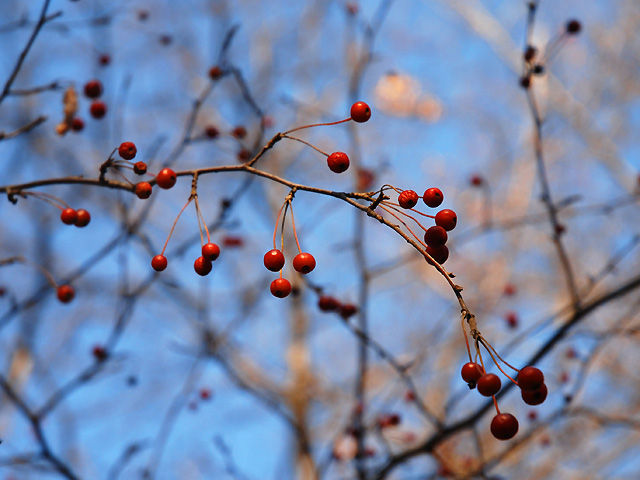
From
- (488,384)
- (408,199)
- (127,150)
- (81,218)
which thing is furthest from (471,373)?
(81,218)

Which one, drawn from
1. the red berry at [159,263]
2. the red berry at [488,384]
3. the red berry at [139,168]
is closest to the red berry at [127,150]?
the red berry at [139,168]

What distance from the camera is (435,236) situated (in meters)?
1.48

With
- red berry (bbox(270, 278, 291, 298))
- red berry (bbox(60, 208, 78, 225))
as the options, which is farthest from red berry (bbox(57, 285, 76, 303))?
red berry (bbox(270, 278, 291, 298))

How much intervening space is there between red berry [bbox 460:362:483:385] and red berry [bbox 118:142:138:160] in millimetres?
1085

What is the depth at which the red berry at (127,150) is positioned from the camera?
164 centimetres

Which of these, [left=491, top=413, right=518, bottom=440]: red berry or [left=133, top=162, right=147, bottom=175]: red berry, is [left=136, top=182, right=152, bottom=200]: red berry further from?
[left=491, top=413, right=518, bottom=440]: red berry

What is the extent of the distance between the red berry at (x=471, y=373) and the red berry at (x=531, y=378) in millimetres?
111

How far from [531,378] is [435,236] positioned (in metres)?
0.41

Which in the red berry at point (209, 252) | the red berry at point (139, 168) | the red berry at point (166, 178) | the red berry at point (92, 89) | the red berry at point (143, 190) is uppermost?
the red berry at point (92, 89)

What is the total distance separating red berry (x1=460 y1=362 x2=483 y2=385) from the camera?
1370mm

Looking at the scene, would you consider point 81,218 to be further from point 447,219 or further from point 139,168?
point 447,219

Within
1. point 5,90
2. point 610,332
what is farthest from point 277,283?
point 610,332

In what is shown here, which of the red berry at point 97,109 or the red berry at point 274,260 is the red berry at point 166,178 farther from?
the red berry at point 97,109

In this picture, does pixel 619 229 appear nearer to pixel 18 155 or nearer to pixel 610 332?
pixel 610 332
